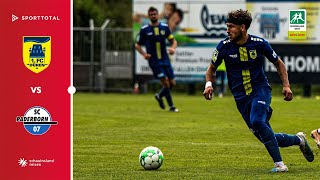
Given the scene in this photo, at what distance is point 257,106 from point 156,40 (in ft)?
42.7

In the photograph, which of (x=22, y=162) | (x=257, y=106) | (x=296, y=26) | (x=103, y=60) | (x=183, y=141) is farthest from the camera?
(x=103, y=60)

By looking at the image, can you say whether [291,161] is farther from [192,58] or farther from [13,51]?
[192,58]

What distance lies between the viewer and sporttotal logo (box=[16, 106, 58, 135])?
31.5ft

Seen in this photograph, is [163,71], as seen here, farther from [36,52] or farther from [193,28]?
[36,52]

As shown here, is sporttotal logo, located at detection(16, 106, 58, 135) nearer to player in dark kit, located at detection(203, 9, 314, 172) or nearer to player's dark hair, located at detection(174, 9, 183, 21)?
player in dark kit, located at detection(203, 9, 314, 172)

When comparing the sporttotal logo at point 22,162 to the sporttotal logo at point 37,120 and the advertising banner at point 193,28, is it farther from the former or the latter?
the advertising banner at point 193,28

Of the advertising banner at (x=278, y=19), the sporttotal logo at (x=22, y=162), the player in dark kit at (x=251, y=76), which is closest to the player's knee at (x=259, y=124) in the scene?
the player in dark kit at (x=251, y=76)

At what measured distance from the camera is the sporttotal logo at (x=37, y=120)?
961 cm

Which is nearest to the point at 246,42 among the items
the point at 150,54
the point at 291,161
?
the point at 291,161

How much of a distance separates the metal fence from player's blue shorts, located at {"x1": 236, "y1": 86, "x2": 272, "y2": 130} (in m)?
25.3

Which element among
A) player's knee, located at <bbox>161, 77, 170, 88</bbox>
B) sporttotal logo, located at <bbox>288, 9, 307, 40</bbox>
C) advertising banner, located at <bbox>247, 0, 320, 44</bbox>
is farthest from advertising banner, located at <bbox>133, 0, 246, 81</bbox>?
sporttotal logo, located at <bbox>288, 9, 307, 40</bbox>

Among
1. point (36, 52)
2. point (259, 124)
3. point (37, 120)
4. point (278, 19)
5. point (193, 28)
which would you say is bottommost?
point (259, 124)

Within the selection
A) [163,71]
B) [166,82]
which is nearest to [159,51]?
[163,71]

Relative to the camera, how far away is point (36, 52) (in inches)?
376
